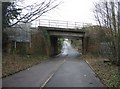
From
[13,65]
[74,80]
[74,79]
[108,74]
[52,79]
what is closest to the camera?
[74,80]

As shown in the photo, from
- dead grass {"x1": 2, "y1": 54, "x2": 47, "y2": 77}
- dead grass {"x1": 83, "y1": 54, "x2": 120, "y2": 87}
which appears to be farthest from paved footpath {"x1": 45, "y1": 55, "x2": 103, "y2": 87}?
dead grass {"x1": 2, "y1": 54, "x2": 47, "y2": 77}

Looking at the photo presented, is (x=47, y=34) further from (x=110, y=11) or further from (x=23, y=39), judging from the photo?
(x=110, y=11)

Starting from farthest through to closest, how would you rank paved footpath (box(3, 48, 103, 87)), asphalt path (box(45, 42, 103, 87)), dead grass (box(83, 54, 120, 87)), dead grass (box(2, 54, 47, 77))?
dead grass (box(2, 54, 47, 77))
asphalt path (box(45, 42, 103, 87))
paved footpath (box(3, 48, 103, 87))
dead grass (box(83, 54, 120, 87))

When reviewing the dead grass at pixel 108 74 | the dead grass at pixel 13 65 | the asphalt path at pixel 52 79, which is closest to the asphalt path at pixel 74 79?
the asphalt path at pixel 52 79

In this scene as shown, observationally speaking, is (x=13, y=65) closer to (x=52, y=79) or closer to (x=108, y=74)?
(x=52, y=79)

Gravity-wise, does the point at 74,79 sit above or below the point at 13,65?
above

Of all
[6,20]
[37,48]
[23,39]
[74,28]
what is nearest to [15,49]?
[23,39]

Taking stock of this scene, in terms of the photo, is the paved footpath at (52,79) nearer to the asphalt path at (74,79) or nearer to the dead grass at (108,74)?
the asphalt path at (74,79)

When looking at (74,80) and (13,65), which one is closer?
(74,80)

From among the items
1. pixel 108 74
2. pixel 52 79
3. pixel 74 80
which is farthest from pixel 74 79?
pixel 108 74

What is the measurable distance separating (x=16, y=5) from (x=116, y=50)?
1246 cm

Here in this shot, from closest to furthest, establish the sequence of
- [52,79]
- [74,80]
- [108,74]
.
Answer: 1. [74,80]
2. [52,79]
3. [108,74]

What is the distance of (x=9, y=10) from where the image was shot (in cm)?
1608

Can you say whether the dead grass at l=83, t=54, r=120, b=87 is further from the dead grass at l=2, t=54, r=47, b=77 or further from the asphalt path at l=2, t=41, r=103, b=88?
the dead grass at l=2, t=54, r=47, b=77
